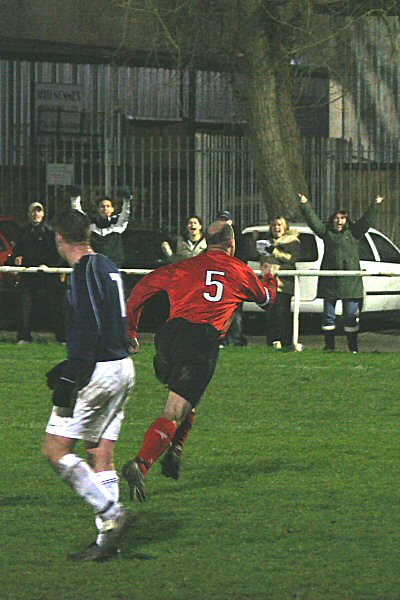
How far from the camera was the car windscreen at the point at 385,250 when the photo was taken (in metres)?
21.4

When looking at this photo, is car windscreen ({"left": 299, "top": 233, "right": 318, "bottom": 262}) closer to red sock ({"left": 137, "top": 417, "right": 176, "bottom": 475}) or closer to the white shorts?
red sock ({"left": 137, "top": 417, "right": 176, "bottom": 475})

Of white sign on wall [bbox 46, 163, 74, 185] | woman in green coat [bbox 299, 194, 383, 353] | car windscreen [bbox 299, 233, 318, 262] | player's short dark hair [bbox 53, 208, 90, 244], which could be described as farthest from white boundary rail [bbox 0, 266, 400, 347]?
player's short dark hair [bbox 53, 208, 90, 244]

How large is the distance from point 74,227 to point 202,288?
2.13 m

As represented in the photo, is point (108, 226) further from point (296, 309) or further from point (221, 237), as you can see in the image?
point (221, 237)

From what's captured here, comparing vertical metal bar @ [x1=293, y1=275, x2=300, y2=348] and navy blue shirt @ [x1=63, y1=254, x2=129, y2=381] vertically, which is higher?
navy blue shirt @ [x1=63, y1=254, x2=129, y2=381]

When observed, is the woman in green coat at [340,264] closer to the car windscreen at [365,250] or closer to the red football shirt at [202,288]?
the car windscreen at [365,250]

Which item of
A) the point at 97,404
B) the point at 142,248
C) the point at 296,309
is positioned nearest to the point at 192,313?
the point at 97,404

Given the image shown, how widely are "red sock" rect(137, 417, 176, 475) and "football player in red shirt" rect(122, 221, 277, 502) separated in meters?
0.01

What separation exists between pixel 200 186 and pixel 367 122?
7.53 m

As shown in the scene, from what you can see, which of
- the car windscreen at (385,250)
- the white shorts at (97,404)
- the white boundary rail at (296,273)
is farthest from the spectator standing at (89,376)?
the car windscreen at (385,250)

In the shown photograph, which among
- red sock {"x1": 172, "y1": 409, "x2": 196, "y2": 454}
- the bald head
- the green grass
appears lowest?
the green grass

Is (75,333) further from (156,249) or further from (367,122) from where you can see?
(367,122)

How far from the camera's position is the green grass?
6.80 meters

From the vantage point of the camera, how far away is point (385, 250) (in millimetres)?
21500
